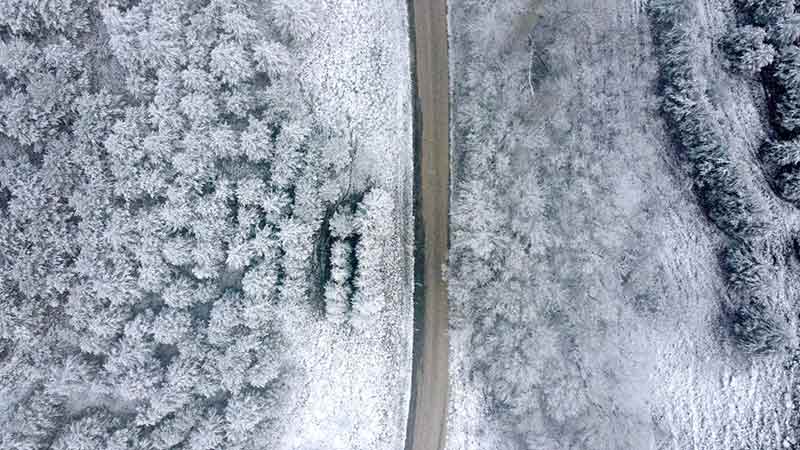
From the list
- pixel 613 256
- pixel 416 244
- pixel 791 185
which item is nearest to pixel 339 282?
pixel 416 244

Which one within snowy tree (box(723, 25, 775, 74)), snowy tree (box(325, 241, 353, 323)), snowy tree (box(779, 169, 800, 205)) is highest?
snowy tree (box(723, 25, 775, 74))

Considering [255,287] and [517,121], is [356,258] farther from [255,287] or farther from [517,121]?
[517,121]

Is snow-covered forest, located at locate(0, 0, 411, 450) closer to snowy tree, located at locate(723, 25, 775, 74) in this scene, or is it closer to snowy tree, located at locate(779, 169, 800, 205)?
snowy tree, located at locate(723, 25, 775, 74)

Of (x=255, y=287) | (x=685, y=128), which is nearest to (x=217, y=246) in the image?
(x=255, y=287)

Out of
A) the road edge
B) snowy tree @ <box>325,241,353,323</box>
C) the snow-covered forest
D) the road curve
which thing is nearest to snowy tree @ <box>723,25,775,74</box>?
the road curve

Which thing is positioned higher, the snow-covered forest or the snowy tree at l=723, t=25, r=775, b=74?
the snowy tree at l=723, t=25, r=775, b=74

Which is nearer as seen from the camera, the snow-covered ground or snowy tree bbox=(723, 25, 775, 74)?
snowy tree bbox=(723, 25, 775, 74)

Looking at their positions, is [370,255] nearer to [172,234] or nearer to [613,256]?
[172,234]
